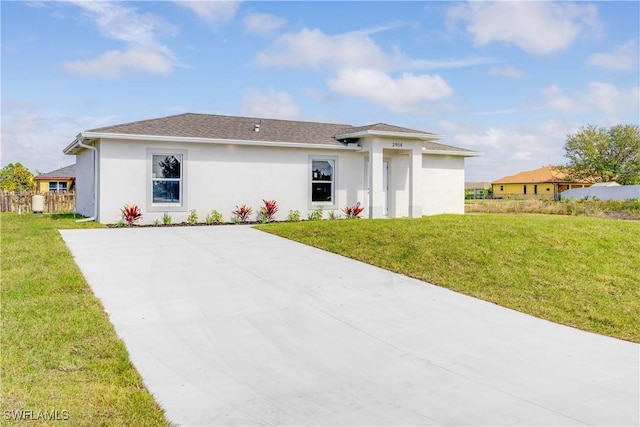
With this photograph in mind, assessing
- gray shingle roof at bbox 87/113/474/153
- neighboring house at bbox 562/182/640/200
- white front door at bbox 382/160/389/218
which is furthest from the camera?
neighboring house at bbox 562/182/640/200

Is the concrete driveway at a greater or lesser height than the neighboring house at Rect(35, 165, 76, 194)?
lesser

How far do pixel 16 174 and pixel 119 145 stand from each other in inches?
1652

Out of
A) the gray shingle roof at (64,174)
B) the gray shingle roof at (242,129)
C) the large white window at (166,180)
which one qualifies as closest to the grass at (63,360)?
the large white window at (166,180)

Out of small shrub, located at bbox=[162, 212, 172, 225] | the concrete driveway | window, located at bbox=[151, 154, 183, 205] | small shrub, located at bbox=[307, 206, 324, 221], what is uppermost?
window, located at bbox=[151, 154, 183, 205]

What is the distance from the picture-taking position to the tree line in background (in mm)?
46094

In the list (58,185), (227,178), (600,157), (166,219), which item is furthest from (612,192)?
Result: (58,185)

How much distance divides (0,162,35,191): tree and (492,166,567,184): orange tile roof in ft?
181

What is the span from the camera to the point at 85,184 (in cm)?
1772

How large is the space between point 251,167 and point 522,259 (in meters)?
10.0

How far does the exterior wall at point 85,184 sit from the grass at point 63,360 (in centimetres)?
974

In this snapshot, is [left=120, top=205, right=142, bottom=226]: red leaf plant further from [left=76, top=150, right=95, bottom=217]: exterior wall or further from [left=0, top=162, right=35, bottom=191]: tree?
[left=0, top=162, right=35, bottom=191]: tree

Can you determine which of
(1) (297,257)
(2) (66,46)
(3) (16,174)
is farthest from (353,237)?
(3) (16,174)

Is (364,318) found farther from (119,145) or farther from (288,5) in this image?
(119,145)

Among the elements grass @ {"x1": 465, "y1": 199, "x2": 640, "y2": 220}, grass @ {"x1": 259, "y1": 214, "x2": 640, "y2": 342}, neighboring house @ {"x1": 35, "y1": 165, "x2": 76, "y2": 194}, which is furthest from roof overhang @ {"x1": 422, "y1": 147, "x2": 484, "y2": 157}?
neighboring house @ {"x1": 35, "y1": 165, "x2": 76, "y2": 194}
